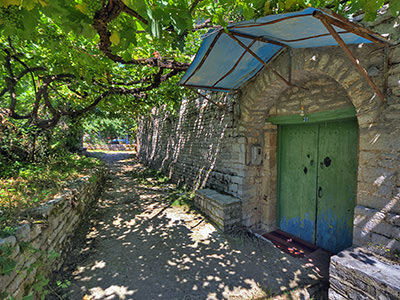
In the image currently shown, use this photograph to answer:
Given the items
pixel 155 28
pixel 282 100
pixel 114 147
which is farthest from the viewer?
pixel 114 147

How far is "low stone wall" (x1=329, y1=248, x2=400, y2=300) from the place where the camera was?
172 cm

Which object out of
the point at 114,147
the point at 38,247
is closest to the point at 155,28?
the point at 38,247

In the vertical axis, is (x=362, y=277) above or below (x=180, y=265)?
above

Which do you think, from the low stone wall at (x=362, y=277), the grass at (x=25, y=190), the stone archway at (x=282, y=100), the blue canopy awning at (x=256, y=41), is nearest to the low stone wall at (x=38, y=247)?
the grass at (x=25, y=190)

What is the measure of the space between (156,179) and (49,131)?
4.26 m

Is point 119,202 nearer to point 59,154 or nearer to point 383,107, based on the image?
point 59,154

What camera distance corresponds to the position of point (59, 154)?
564 centimetres

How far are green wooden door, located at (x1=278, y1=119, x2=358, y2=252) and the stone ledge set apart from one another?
0.97 m

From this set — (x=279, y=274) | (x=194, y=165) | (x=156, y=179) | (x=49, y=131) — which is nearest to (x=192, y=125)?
(x=194, y=165)

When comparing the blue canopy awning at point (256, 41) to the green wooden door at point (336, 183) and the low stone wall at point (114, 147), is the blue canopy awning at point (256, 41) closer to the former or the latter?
the green wooden door at point (336, 183)

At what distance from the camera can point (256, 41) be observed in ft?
8.49

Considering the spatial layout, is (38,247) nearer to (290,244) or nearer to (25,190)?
(25,190)

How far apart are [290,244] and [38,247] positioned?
12.7ft

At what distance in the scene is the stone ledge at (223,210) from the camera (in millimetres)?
3812
